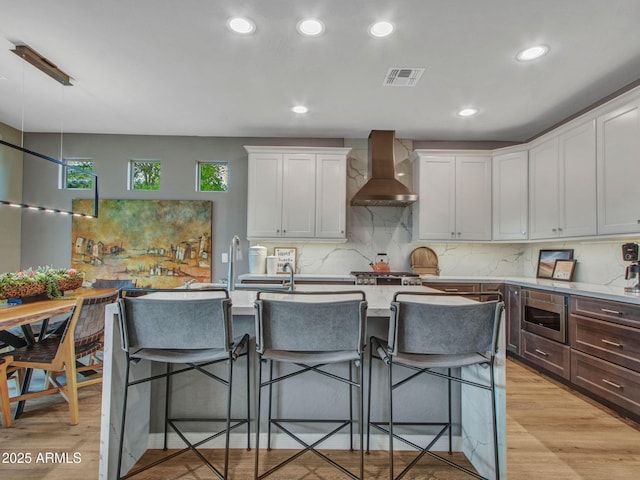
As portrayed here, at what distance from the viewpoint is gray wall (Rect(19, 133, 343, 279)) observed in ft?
13.5

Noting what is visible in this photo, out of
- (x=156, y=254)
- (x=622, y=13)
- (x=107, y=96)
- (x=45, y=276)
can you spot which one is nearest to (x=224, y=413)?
(x=45, y=276)

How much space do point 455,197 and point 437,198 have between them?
23 cm

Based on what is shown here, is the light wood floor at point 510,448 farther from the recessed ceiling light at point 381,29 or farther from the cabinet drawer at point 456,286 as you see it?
the recessed ceiling light at point 381,29

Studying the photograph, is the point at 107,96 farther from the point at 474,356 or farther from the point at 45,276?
the point at 474,356

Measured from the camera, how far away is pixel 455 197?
3965mm

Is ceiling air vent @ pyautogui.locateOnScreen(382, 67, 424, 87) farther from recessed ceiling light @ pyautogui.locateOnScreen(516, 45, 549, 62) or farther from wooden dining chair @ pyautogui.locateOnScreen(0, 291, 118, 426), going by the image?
wooden dining chair @ pyautogui.locateOnScreen(0, 291, 118, 426)

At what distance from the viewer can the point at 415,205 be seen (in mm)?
4109

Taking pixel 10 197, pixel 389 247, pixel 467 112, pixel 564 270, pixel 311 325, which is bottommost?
pixel 311 325

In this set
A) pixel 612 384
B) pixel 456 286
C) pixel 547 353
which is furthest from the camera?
pixel 456 286

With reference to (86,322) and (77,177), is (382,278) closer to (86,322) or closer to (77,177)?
(86,322)

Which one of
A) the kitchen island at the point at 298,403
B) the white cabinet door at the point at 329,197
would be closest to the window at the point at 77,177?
the white cabinet door at the point at 329,197

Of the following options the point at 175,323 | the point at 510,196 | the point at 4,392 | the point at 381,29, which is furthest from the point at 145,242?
the point at 510,196

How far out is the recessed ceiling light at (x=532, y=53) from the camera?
7.57ft

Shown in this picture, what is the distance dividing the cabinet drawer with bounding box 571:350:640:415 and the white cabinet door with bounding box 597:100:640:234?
1.08 metres
